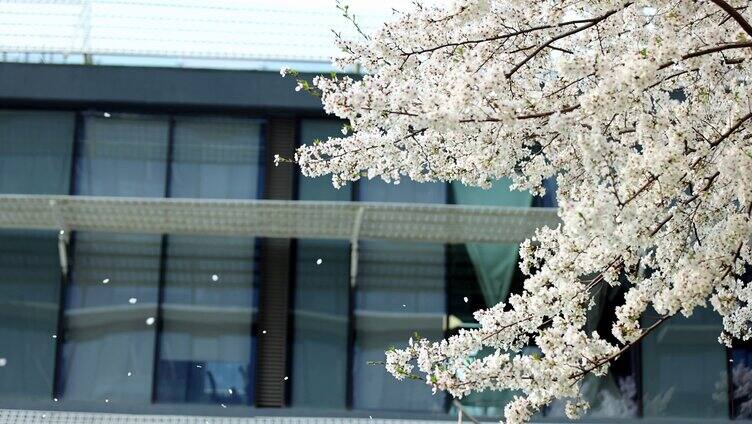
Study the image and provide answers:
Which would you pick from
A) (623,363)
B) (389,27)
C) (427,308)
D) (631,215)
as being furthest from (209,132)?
(631,215)

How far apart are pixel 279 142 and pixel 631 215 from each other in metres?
9.68

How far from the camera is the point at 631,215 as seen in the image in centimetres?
648

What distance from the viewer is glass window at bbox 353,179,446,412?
49.6 feet

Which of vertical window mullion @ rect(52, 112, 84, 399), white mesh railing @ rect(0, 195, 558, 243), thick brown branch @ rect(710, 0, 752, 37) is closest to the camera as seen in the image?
thick brown branch @ rect(710, 0, 752, 37)

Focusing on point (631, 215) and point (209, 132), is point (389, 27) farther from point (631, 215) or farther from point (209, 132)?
point (209, 132)

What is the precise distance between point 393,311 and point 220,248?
2336mm

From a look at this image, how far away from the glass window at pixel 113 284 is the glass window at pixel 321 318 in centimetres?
182

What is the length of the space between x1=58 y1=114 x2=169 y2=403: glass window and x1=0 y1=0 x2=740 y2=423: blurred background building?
1.0 inches

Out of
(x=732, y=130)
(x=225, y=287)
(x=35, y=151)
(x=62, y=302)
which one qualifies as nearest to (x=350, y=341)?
(x=225, y=287)

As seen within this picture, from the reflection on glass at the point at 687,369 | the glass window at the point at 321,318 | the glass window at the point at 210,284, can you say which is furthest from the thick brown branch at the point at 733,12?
the glass window at the point at 210,284

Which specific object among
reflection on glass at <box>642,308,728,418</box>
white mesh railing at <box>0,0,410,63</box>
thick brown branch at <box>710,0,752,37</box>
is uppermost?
white mesh railing at <box>0,0,410,63</box>

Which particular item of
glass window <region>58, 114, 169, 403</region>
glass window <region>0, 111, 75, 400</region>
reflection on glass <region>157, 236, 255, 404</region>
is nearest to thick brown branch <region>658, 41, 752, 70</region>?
reflection on glass <region>157, 236, 255, 404</region>

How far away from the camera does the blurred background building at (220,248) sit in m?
15.0

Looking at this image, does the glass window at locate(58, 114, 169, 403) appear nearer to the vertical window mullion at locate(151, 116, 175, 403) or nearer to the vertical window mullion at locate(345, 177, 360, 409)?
the vertical window mullion at locate(151, 116, 175, 403)
